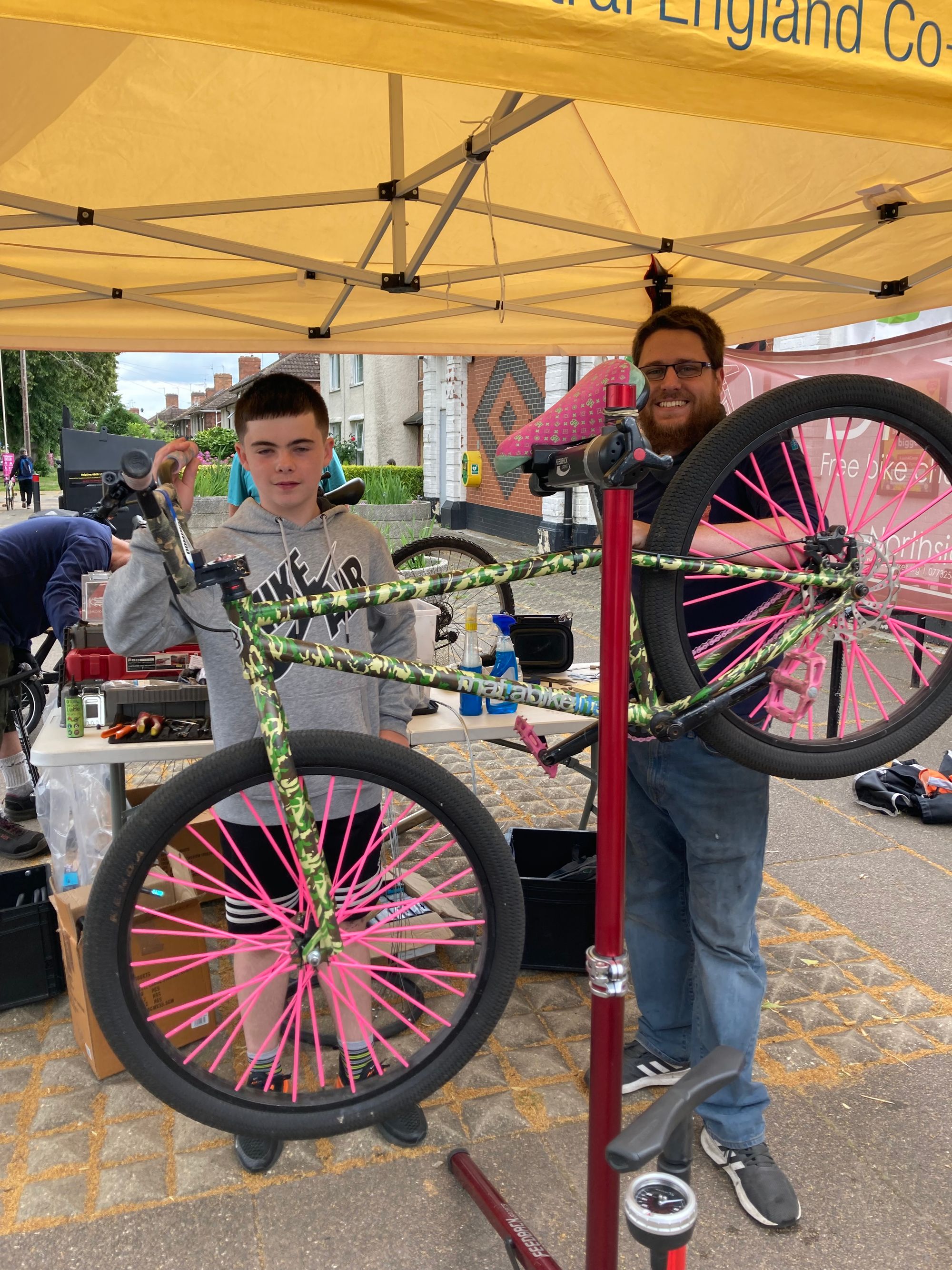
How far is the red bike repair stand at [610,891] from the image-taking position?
4.52 feet

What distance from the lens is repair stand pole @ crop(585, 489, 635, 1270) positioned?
1.38m

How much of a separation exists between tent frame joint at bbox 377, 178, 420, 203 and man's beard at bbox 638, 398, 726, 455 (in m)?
1.22

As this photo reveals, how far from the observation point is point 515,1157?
2.24 m

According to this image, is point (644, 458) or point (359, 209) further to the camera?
point (359, 209)

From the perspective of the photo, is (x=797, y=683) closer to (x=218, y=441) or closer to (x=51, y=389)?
(x=218, y=441)

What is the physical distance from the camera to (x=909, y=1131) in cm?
232

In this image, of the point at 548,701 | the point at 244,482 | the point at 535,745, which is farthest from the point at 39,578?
the point at 548,701

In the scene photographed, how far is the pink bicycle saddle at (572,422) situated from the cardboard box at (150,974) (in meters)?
1.61

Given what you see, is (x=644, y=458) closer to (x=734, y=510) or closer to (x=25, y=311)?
(x=734, y=510)

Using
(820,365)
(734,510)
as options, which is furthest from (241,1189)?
(820,365)

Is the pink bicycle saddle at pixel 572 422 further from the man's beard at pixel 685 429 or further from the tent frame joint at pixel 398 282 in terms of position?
the tent frame joint at pixel 398 282

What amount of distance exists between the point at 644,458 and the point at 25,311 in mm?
3096

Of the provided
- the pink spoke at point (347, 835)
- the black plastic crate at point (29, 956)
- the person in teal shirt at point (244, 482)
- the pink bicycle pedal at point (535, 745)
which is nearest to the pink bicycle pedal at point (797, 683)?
the pink bicycle pedal at point (535, 745)

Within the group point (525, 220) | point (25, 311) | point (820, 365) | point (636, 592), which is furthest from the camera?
point (820, 365)
